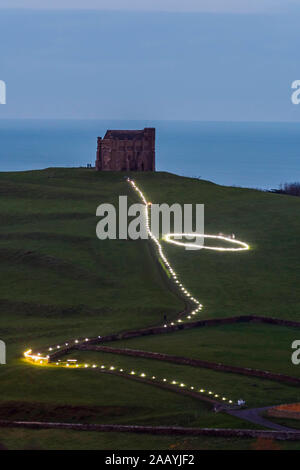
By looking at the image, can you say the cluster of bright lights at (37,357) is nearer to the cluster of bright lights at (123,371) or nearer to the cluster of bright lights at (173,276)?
the cluster of bright lights at (123,371)

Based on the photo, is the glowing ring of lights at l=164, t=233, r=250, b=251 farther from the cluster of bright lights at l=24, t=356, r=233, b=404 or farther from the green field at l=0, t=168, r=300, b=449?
the cluster of bright lights at l=24, t=356, r=233, b=404

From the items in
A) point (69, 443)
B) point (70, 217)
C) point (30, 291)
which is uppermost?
point (70, 217)

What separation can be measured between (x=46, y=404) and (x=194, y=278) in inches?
1265

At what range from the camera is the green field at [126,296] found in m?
51.1

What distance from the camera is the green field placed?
51.1 meters

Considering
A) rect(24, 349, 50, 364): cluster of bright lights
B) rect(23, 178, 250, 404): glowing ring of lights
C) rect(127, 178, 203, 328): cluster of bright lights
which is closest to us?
rect(23, 178, 250, 404): glowing ring of lights

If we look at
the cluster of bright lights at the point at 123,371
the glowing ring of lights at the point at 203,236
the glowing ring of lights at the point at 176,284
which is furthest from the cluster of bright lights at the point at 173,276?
the cluster of bright lights at the point at 123,371

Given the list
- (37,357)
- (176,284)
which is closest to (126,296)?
(176,284)

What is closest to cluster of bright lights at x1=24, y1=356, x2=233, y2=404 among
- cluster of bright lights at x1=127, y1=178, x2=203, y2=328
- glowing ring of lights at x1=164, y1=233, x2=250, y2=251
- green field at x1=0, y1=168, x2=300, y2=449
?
green field at x1=0, y1=168, x2=300, y2=449

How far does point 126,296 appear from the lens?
253 feet

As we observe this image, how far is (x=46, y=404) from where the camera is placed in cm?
5175

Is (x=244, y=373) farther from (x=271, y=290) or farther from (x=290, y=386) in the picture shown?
(x=271, y=290)

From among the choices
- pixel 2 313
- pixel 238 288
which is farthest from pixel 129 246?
pixel 2 313

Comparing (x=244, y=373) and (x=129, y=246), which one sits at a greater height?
(x=129, y=246)
